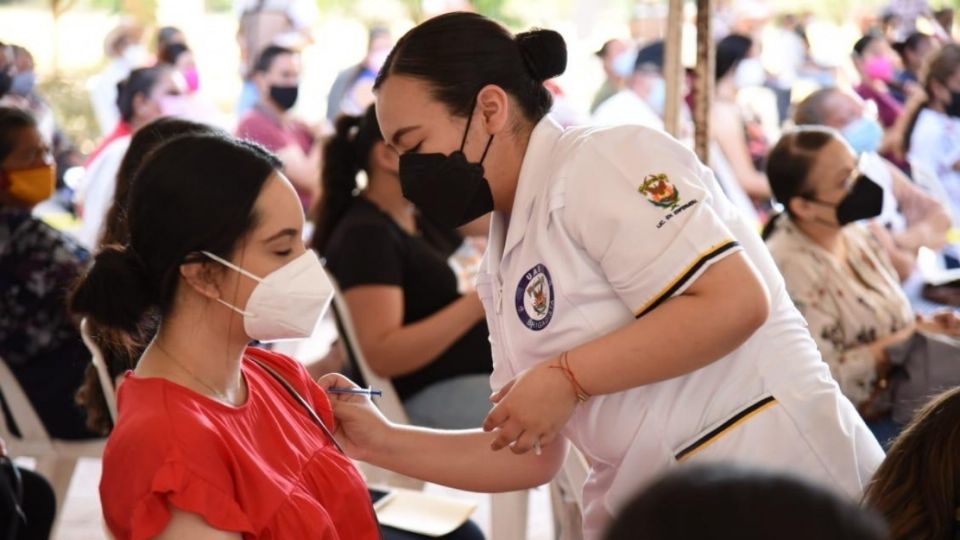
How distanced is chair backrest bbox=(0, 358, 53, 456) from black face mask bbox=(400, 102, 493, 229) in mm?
1843

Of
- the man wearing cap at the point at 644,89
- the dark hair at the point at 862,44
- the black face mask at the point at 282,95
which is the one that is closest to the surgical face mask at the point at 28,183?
the black face mask at the point at 282,95

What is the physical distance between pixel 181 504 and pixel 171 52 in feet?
20.0

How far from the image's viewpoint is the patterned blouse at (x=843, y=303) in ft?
10.5

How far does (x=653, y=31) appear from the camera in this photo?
304 inches

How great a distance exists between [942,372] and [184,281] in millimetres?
2094

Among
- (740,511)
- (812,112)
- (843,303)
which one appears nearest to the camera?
(740,511)

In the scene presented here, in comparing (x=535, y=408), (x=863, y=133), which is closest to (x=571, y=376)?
(x=535, y=408)

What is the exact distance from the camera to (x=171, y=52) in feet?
24.0

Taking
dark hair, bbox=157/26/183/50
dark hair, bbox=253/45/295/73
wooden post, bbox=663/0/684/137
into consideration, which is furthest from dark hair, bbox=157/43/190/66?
wooden post, bbox=663/0/684/137

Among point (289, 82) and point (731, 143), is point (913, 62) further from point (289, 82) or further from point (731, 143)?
point (289, 82)

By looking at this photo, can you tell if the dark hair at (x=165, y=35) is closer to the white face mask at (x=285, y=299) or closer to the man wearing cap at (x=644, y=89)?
the man wearing cap at (x=644, y=89)

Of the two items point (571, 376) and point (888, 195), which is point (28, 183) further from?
point (888, 195)

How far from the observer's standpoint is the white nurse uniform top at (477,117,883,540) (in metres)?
1.64

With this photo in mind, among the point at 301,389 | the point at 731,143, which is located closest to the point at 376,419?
the point at 301,389
